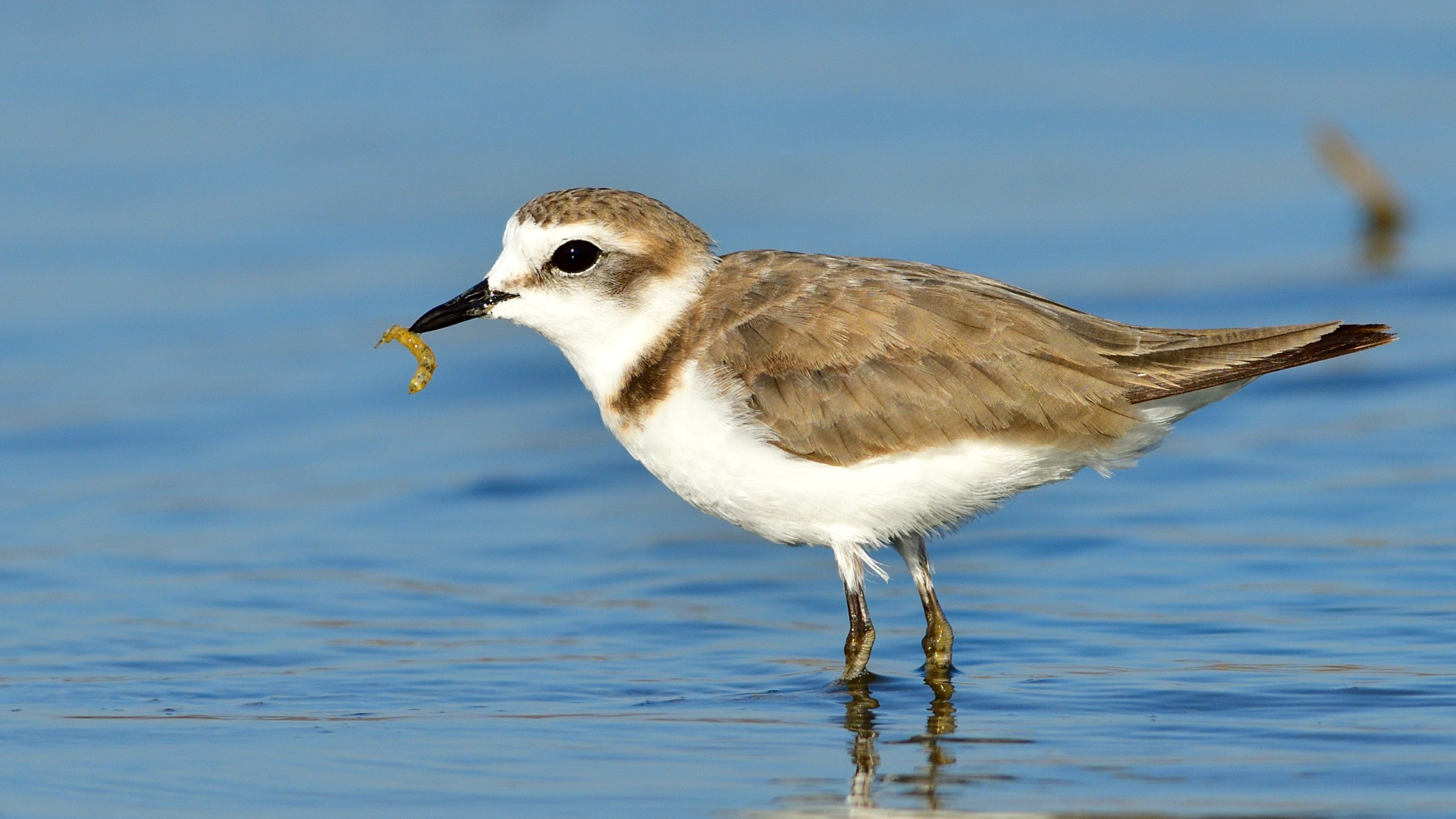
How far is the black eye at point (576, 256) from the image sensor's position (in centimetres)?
885

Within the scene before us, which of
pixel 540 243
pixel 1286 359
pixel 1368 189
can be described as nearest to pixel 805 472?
pixel 540 243

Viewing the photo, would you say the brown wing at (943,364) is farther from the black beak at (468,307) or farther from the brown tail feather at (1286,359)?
the black beak at (468,307)

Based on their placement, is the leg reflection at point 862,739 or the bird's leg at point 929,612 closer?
the leg reflection at point 862,739

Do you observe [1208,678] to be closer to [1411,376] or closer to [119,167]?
[1411,376]

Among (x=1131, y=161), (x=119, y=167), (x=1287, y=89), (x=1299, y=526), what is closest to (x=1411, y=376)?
(x=1299, y=526)

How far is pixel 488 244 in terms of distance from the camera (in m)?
17.5

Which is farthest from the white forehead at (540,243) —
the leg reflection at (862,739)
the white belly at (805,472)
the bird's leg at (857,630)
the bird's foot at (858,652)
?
the leg reflection at (862,739)

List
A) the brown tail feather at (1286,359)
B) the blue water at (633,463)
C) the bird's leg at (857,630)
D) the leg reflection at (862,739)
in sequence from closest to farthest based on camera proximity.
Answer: the leg reflection at (862,739) < the blue water at (633,463) < the brown tail feather at (1286,359) < the bird's leg at (857,630)

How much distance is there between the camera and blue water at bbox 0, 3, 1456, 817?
789cm

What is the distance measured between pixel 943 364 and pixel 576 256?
176 centimetres

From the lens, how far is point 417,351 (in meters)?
9.73

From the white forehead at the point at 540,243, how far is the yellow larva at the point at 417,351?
0.77 meters

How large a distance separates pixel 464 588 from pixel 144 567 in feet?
6.33

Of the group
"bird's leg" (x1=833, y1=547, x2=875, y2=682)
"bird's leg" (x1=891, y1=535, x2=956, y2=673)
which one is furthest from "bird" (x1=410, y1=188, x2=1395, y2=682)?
"bird's leg" (x1=891, y1=535, x2=956, y2=673)
